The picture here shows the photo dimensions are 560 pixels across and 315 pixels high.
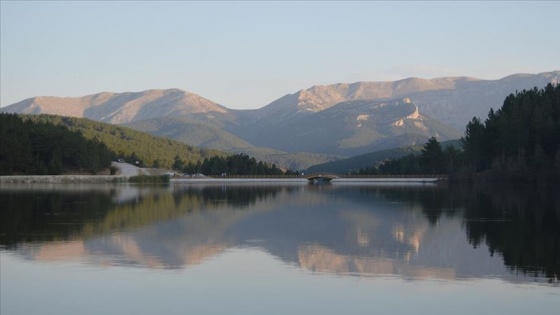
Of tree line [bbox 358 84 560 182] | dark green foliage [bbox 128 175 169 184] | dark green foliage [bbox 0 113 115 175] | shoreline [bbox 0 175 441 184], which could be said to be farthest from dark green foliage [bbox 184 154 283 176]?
tree line [bbox 358 84 560 182]

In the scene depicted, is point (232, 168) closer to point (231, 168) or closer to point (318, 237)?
point (231, 168)

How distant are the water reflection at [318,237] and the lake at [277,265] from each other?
0.22 feet

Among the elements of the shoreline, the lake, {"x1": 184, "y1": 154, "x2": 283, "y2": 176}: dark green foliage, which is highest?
{"x1": 184, "y1": 154, "x2": 283, "y2": 176}: dark green foliage

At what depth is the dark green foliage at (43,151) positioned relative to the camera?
378ft

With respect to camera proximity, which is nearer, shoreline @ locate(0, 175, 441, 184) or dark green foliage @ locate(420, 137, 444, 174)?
shoreline @ locate(0, 175, 441, 184)

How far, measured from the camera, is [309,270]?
22609 millimetres

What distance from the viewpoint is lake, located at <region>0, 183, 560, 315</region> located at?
18.0m

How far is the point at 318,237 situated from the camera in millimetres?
31594

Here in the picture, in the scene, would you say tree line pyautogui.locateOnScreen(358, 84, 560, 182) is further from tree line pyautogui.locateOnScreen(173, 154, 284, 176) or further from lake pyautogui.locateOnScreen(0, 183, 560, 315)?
A: tree line pyautogui.locateOnScreen(173, 154, 284, 176)

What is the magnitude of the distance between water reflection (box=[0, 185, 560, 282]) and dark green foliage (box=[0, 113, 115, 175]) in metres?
70.1

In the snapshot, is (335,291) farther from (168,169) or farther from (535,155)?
(168,169)

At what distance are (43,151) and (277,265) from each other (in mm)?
108829

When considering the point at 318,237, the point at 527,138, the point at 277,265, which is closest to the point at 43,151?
the point at 527,138

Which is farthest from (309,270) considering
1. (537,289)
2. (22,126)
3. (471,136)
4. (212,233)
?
(22,126)
